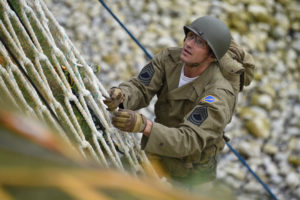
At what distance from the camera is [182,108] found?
1589 millimetres

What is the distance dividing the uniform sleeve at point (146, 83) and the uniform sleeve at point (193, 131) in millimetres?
257

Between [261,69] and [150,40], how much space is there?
0.94 meters

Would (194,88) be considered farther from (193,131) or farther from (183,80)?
(193,131)

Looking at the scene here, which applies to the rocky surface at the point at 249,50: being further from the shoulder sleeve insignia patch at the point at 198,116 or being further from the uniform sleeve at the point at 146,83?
the shoulder sleeve insignia patch at the point at 198,116

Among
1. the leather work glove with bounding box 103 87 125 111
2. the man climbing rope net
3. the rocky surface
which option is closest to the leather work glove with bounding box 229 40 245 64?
the man climbing rope net

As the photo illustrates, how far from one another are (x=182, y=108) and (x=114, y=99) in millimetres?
295

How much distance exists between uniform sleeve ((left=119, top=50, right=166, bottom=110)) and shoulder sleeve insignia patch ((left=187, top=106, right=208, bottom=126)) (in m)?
0.26

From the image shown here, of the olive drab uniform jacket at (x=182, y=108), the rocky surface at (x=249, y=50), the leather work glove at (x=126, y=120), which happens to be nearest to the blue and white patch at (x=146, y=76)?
the olive drab uniform jacket at (x=182, y=108)

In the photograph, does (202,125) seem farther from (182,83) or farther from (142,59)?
(142,59)

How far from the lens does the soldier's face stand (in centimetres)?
150

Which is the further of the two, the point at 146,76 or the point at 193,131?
the point at 146,76

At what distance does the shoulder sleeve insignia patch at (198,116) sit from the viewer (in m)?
1.36

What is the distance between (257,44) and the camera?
372cm

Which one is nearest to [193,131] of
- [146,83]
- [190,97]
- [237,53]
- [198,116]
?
[198,116]
